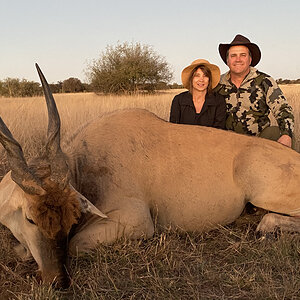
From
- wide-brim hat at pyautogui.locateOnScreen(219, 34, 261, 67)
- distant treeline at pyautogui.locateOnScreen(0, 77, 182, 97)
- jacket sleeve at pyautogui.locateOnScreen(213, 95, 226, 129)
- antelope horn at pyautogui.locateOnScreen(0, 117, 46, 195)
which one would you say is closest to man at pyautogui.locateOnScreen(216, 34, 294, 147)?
wide-brim hat at pyautogui.locateOnScreen(219, 34, 261, 67)

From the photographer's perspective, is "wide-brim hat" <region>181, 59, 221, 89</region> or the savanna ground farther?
"wide-brim hat" <region>181, 59, 221, 89</region>

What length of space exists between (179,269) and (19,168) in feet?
4.85

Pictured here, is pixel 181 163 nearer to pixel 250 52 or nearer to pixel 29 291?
pixel 29 291

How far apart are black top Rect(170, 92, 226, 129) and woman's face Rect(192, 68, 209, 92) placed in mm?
194

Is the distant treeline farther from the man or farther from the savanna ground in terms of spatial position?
the savanna ground

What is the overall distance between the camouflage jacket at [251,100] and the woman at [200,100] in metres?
0.24

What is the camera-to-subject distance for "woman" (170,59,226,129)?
18.6ft

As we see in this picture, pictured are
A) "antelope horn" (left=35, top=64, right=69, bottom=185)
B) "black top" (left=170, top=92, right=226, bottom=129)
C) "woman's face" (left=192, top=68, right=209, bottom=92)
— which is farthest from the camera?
"black top" (left=170, top=92, right=226, bottom=129)

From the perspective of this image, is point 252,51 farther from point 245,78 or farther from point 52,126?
point 52,126

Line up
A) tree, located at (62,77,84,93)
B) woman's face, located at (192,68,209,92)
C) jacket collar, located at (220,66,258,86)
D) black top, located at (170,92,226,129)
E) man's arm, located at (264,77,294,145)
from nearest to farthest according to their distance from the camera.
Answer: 1. man's arm, located at (264,77,294,145)
2. woman's face, located at (192,68,209,92)
3. black top, located at (170,92,226,129)
4. jacket collar, located at (220,66,258,86)
5. tree, located at (62,77,84,93)

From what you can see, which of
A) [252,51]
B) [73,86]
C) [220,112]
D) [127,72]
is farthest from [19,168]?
[73,86]

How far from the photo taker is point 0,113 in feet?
33.2

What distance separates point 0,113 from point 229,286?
8.66 m

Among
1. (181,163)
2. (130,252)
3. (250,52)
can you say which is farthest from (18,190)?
(250,52)
